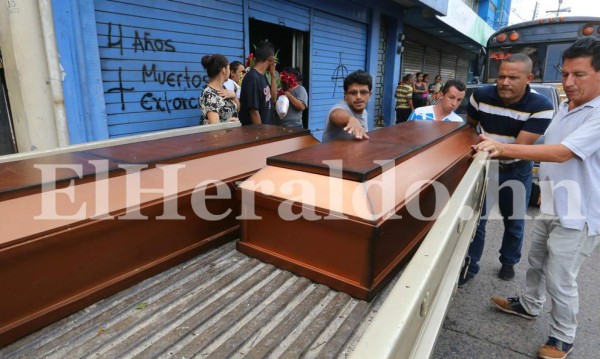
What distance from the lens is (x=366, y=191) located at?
52.4 inches

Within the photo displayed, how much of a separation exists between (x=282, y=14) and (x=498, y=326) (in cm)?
567

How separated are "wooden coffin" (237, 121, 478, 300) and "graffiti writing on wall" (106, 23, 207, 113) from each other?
3.29 metres

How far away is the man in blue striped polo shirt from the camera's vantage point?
2.64m

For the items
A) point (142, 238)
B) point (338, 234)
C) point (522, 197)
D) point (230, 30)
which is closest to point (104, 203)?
point (142, 238)

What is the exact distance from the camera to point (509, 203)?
3.09 metres

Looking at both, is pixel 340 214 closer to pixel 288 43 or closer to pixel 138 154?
pixel 138 154

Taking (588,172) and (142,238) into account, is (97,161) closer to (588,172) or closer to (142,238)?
(142,238)

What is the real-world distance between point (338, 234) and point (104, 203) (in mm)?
843

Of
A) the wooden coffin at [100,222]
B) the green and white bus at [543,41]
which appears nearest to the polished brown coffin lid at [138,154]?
the wooden coffin at [100,222]

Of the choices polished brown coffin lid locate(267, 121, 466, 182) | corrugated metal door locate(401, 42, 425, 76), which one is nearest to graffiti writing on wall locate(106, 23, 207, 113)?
polished brown coffin lid locate(267, 121, 466, 182)

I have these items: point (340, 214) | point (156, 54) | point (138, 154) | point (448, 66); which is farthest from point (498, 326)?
point (448, 66)

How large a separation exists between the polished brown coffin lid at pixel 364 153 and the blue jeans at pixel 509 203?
2.97 feet

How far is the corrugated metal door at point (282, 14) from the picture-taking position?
18.9 ft

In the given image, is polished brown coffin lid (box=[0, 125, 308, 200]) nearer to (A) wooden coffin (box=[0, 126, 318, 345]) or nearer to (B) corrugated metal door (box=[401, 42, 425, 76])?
(A) wooden coffin (box=[0, 126, 318, 345])
